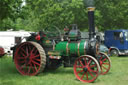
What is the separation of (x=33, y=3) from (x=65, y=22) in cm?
359

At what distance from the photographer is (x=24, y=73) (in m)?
8.02

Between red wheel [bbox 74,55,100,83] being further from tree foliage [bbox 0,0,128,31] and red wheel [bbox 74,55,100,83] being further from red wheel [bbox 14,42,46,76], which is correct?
tree foliage [bbox 0,0,128,31]

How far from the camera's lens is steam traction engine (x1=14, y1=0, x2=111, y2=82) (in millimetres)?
7569

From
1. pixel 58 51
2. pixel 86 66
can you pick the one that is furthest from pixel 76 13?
pixel 86 66

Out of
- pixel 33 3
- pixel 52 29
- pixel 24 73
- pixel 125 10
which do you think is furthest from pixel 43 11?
pixel 24 73

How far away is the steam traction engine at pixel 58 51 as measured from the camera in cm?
757

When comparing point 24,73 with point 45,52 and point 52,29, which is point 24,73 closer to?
point 45,52

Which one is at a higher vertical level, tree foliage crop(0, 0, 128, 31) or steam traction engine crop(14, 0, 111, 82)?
tree foliage crop(0, 0, 128, 31)

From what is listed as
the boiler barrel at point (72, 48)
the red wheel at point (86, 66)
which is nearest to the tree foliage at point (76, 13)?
the boiler barrel at point (72, 48)

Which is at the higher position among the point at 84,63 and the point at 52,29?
the point at 52,29

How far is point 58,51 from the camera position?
311 inches

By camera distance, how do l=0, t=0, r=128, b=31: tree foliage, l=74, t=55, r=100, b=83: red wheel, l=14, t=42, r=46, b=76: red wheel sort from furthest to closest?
l=0, t=0, r=128, b=31: tree foliage, l=14, t=42, r=46, b=76: red wheel, l=74, t=55, r=100, b=83: red wheel

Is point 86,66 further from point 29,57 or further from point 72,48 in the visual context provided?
point 29,57

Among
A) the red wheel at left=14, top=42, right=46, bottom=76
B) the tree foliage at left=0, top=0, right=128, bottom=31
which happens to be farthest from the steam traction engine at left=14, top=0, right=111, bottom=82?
the tree foliage at left=0, top=0, right=128, bottom=31
